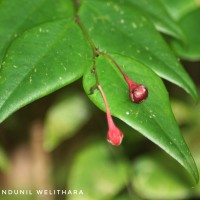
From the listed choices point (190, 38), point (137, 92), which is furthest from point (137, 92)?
point (190, 38)

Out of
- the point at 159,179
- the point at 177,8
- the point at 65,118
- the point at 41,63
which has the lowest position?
the point at 159,179

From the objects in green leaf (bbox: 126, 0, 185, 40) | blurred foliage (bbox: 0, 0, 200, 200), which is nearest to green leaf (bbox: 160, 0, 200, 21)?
blurred foliage (bbox: 0, 0, 200, 200)

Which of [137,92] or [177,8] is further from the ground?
[137,92]

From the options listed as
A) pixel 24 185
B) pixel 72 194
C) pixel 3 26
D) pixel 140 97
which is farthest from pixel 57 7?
pixel 24 185

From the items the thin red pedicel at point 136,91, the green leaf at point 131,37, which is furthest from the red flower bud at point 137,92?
the green leaf at point 131,37

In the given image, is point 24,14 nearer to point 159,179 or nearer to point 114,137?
point 114,137

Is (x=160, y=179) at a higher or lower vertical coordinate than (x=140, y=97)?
lower

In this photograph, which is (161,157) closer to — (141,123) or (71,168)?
(71,168)

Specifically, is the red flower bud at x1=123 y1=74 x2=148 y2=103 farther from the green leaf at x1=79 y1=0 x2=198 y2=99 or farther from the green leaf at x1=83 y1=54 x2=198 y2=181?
the green leaf at x1=79 y1=0 x2=198 y2=99
